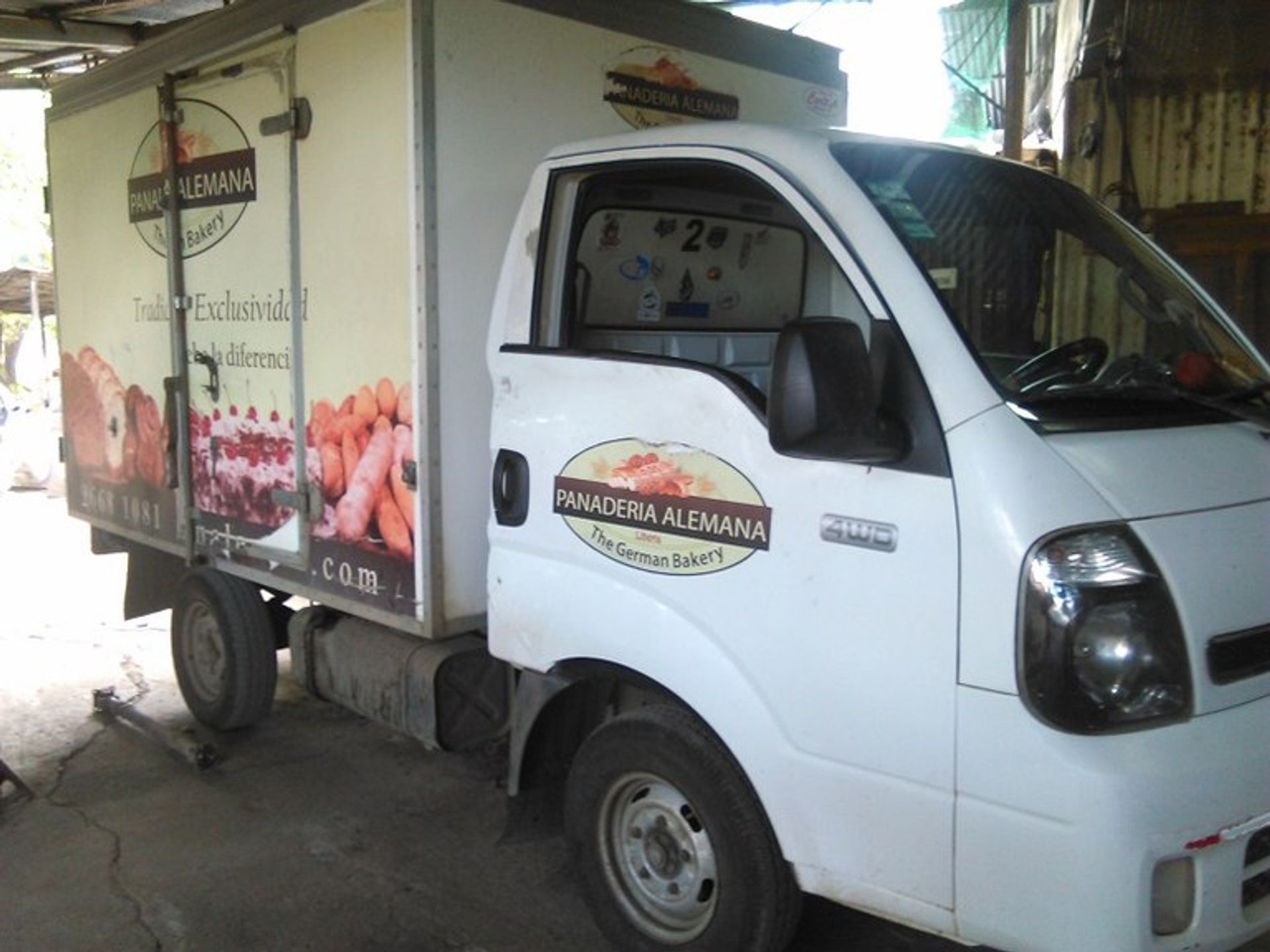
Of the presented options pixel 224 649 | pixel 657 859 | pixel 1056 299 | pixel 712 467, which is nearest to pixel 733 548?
pixel 712 467

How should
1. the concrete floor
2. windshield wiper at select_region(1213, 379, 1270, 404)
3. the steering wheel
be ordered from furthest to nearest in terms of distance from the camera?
the concrete floor, windshield wiper at select_region(1213, 379, 1270, 404), the steering wheel

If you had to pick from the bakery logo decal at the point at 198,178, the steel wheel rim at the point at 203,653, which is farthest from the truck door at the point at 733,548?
the steel wheel rim at the point at 203,653

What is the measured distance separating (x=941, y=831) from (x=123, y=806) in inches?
144

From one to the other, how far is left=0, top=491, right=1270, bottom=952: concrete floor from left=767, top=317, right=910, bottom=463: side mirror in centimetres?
184

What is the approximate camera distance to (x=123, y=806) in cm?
471

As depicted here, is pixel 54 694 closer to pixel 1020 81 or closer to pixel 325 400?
pixel 325 400

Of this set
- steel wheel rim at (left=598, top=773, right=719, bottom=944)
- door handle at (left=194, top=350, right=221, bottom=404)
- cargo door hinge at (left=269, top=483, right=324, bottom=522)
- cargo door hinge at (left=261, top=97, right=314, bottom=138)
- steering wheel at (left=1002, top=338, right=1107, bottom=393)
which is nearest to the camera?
steering wheel at (left=1002, top=338, right=1107, bottom=393)

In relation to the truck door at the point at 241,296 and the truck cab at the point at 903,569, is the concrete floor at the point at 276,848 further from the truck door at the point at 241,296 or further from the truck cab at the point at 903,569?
the truck door at the point at 241,296

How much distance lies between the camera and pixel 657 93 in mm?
4320

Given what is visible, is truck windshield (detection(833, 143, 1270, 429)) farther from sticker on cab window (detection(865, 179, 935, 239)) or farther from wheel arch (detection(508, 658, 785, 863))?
wheel arch (detection(508, 658, 785, 863))

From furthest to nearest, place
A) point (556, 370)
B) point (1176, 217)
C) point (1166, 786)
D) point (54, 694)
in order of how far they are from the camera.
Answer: point (1176, 217)
point (54, 694)
point (556, 370)
point (1166, 786)

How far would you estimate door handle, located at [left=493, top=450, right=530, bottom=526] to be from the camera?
11.2 feet

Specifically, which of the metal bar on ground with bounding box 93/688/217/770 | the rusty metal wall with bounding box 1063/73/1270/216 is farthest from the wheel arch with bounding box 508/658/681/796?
the rusty metal wall with bounding box 1063/73/1270/216

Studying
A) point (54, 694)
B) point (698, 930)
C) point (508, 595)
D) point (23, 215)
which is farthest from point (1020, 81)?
point (23, 215)
